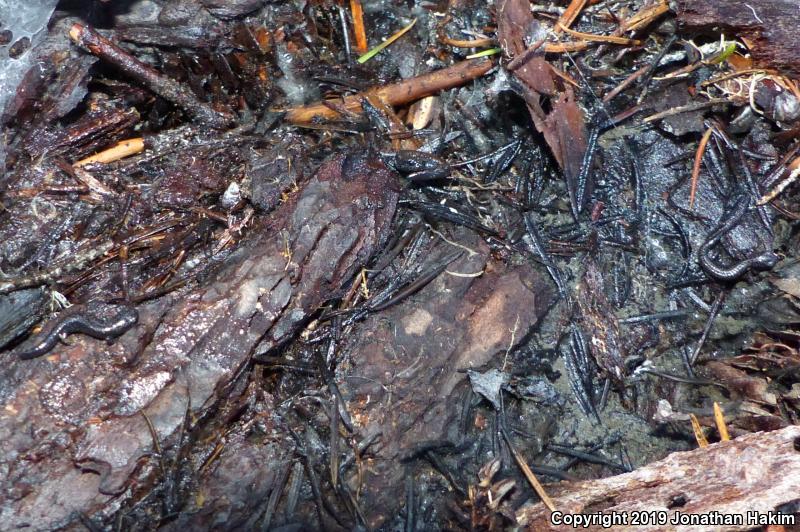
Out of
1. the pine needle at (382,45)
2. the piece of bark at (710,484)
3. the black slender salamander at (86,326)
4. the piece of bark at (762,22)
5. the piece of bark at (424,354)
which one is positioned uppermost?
the pine needle at (382,45)

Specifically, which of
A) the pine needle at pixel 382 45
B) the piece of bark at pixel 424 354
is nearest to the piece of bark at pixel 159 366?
the piece of bark at pixel 424 354

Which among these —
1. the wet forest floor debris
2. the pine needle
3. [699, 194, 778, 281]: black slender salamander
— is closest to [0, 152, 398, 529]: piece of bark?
the wet forest floor debris

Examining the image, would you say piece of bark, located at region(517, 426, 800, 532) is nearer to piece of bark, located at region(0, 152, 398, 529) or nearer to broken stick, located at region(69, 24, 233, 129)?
piece of bark, located at region(0, 152, 398, 529)

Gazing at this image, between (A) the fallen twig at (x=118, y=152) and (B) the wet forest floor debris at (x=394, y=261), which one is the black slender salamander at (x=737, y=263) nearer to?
(B) the wet forest floor debris at (x=394, y=261)

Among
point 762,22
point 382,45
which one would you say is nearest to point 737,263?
point 762,22

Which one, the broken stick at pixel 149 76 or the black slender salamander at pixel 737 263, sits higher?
the broken stick at pixel 149 76

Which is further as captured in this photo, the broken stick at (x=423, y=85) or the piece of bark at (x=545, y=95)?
the broken stick at (x=423, y=85)

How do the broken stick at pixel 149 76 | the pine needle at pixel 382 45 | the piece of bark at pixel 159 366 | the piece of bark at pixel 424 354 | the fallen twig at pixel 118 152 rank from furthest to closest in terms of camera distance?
1. the pine needle at pixel 382 45
2. the fallen twig at pixel 118 152
3. the broken stick at pixel 149 76
4. the piece of bark at pixel 424 354
5. the piece of bark at pixel 159 366

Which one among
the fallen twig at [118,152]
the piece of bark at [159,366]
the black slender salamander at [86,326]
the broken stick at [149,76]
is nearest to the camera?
the piece of bark at [159,366]
